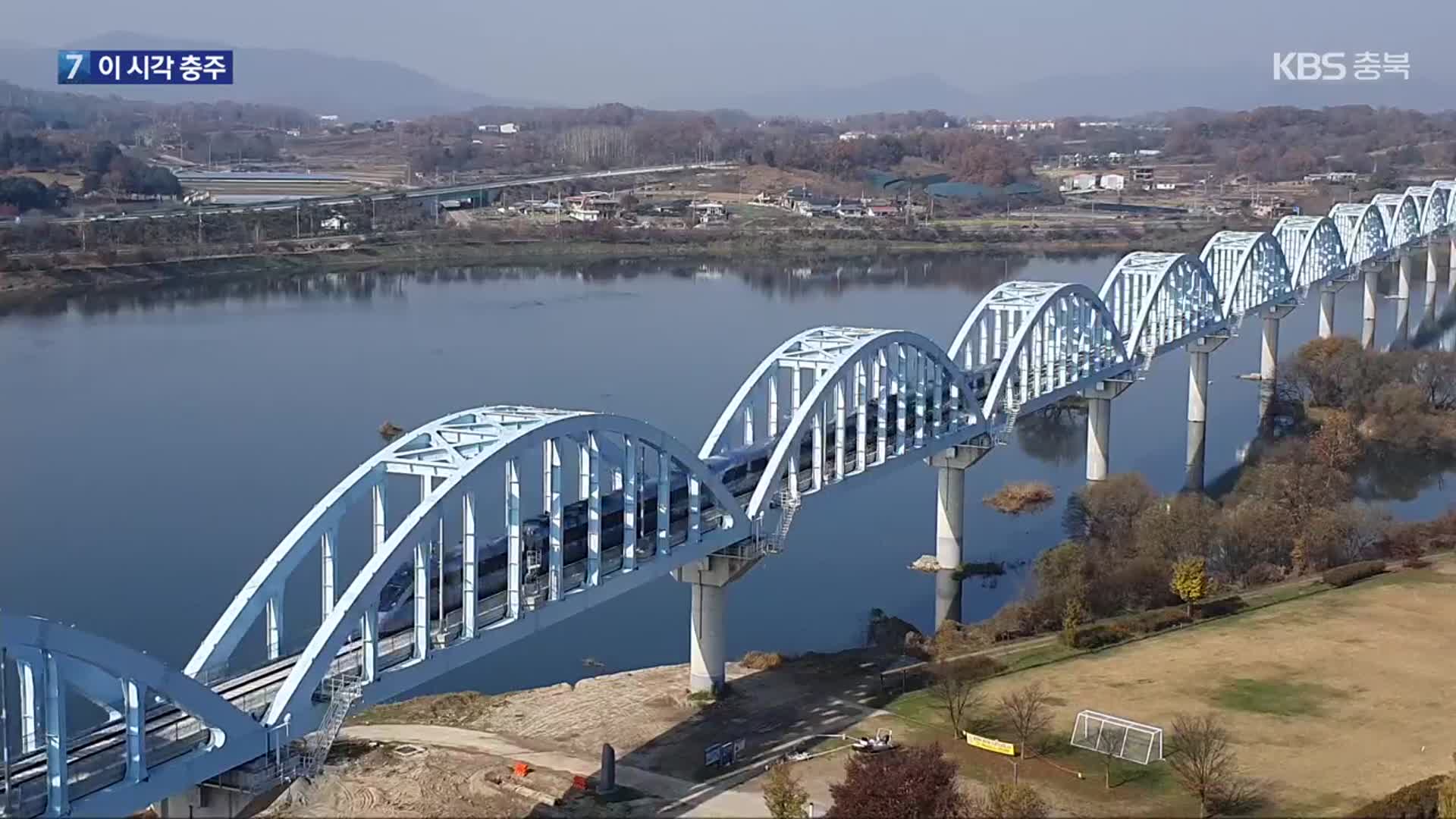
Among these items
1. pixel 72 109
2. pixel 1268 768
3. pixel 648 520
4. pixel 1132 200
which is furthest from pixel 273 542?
pixel 72 109

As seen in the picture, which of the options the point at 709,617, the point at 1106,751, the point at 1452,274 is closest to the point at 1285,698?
the point at 1106,751

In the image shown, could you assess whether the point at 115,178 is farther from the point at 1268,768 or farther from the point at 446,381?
the point at 1268,768

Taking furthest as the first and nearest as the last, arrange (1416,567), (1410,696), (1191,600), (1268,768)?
(1416,567) < (1191,600) < (1410,696) < (1268,768)

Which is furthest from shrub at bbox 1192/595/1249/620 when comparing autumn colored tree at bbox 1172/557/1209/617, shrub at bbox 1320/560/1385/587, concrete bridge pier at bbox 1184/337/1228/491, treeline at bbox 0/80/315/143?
treeline at bbox 0/80/315/143

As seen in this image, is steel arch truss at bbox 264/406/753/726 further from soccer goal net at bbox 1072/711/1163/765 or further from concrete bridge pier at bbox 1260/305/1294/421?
concrete bridge pier at bbox 1260/305/1294/421

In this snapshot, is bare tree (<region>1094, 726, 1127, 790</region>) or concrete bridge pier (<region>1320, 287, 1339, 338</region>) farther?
concrete bridge pier (<region>1320, 287, 1339, 338</region>)
